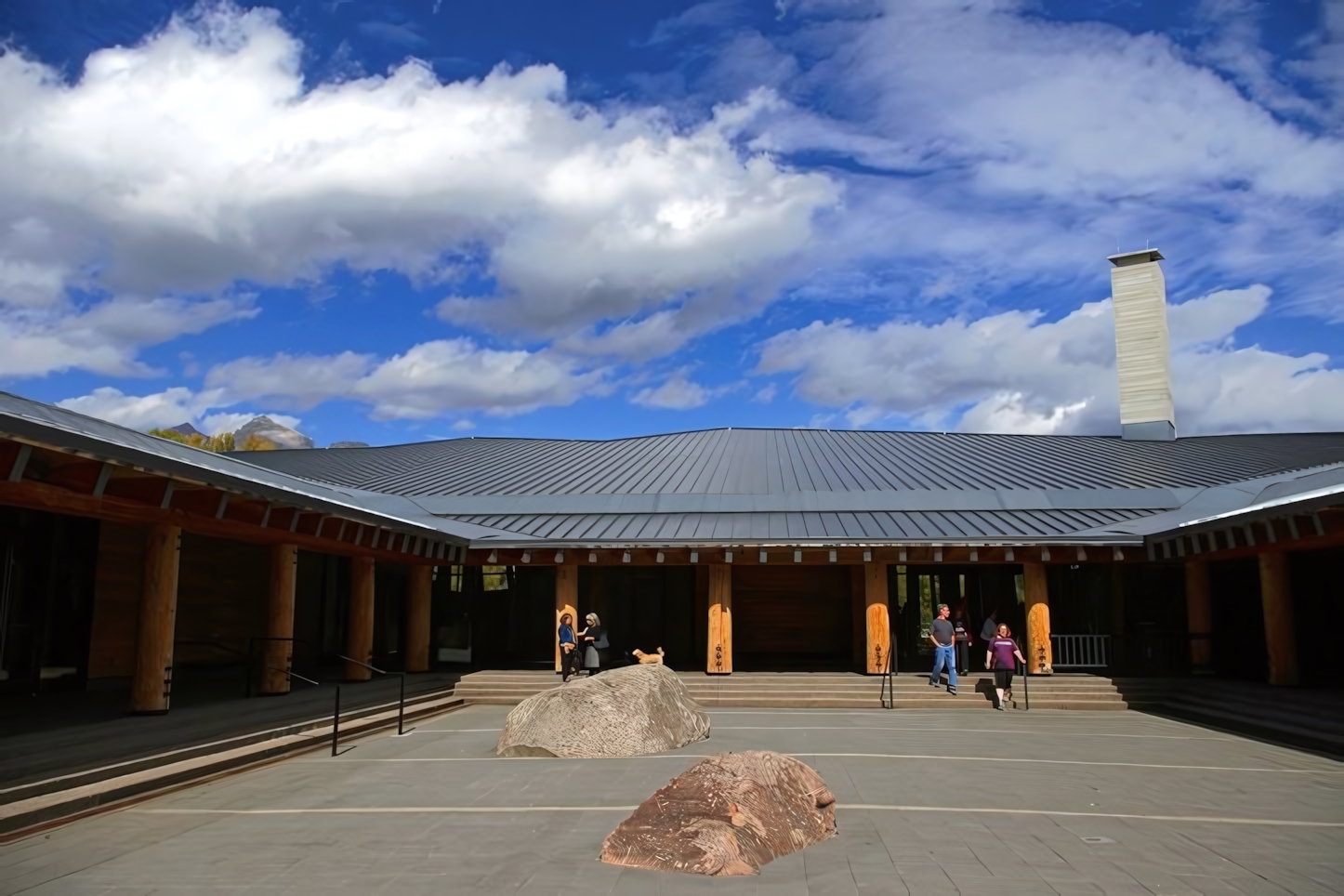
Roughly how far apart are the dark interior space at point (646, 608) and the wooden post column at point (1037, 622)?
6.79 m

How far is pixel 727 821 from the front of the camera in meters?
6.07

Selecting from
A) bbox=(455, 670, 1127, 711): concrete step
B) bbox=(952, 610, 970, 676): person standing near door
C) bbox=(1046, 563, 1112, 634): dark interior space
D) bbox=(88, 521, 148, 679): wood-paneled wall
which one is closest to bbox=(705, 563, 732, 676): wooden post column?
bbox=(455, 670, 1127, 711): concrete step

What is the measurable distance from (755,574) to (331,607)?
9427mm

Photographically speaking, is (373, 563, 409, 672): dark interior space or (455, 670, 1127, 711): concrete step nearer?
(455, 670, 1127, 711): concrete step

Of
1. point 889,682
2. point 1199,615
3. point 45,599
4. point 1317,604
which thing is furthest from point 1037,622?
point 45,599

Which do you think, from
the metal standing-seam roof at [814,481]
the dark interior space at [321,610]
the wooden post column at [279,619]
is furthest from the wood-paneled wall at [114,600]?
the metal standing-seam roof at [814,481]

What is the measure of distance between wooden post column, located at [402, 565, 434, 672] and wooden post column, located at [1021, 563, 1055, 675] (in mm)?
11455

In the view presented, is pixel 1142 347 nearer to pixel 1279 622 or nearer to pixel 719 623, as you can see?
pixel 1279 622

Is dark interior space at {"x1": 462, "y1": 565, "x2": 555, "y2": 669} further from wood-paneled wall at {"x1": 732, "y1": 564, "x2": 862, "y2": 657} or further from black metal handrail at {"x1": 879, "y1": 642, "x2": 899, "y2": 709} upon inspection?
black metal handrail at {"x1": 879, "y1": 642, "x2": 899, "y2": 709}

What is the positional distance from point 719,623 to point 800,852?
11.5m

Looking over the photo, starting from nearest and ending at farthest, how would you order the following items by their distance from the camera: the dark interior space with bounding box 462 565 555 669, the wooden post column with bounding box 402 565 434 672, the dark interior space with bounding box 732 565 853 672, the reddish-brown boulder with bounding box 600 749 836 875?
the reddish-brown boulder with bounding box 600 749 836 875 < the wooden post column with bounding box 402 565 434 672 < the dark interior space with bounding box 462 565 555 669 < the dark interior space with bounding box 732 565 853 672

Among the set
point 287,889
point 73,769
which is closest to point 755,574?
point 73,769

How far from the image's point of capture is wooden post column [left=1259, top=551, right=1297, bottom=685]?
14.5 m

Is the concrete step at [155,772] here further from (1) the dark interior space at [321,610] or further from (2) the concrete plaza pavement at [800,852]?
(1) the dark interior space at [321,610]
